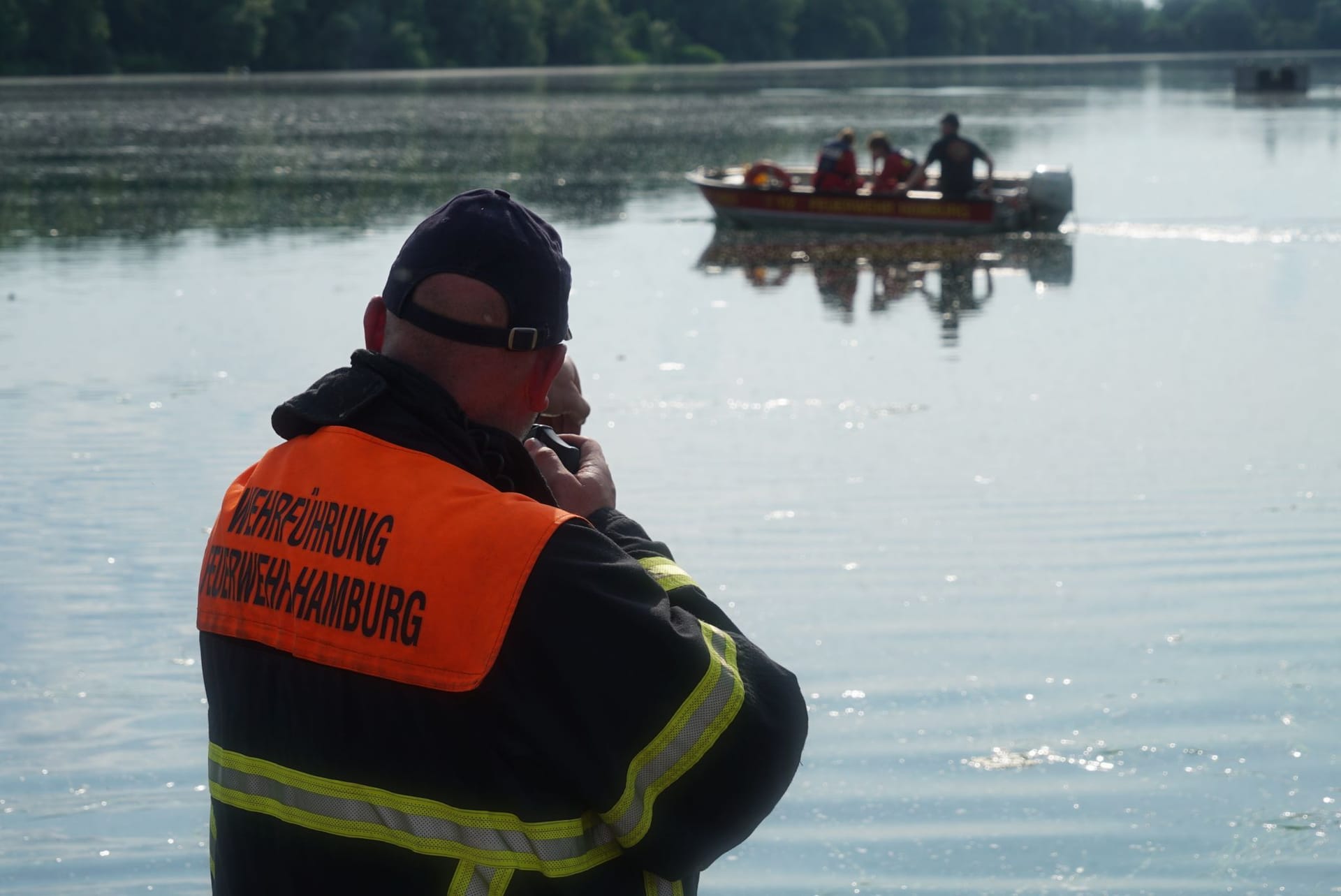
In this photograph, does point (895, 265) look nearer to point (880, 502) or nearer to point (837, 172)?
point (837, 172)

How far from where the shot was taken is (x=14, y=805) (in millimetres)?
4539

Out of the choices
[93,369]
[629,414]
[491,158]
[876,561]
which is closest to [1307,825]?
[876,561]

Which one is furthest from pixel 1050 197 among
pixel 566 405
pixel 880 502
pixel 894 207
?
pixel 566 405

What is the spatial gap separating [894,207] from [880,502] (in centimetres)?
1328

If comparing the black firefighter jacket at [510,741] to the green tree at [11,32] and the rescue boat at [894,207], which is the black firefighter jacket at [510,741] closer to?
the rescue boat at [894,207]

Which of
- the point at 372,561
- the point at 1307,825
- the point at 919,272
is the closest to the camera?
the point at 372,561

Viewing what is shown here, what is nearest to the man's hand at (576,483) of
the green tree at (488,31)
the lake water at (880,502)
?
the lake water at (880,502)

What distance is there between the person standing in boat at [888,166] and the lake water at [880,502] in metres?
1.64

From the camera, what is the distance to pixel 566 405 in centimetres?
242

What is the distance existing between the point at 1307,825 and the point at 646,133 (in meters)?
37.2

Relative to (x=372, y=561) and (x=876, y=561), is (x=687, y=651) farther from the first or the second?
(x=876, y=561)

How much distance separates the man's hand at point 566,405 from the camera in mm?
2404

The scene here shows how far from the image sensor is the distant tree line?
79.3 metres

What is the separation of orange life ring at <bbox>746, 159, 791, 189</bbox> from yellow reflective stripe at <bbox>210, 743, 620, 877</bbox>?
19644 mm
